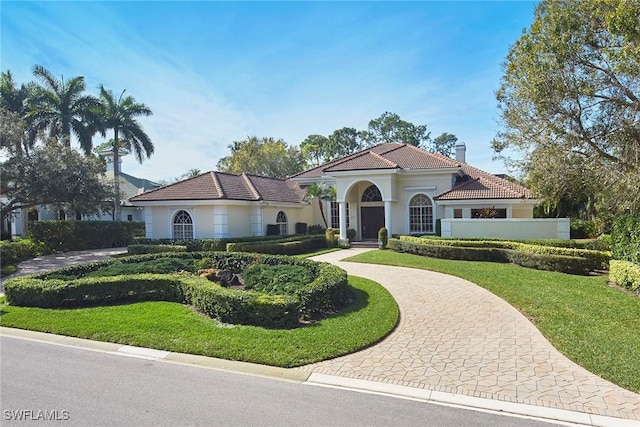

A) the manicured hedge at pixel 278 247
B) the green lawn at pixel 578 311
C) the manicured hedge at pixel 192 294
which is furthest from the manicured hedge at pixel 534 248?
the manicured hedge at pixel 192 294

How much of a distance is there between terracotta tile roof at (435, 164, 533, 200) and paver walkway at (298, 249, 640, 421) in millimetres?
13863

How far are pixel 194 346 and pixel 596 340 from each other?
289 inches

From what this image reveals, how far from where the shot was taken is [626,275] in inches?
460

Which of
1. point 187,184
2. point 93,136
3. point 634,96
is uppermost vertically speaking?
point 93,136

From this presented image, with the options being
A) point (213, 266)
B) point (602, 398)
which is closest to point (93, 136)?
point (213, 266)

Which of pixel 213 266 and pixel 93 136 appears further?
pixel 93 136

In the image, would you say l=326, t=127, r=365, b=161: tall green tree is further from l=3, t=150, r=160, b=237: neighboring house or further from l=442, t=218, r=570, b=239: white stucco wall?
l=442, t=218, r=570, b=239: white stucco wall

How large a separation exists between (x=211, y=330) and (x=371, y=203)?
21.6 meters

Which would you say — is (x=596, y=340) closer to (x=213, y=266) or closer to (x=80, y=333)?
(x=80, y=333)

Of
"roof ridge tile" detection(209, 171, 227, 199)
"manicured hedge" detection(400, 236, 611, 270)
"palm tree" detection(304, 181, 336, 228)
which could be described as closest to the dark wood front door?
"palm tree" detection(304, 181, 336, 228)

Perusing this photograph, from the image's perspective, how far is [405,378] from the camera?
603 cm

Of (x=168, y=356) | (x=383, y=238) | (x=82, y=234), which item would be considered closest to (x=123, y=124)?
(x=82, y=234)

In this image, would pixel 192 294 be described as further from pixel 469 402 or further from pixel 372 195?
pixel 372 195

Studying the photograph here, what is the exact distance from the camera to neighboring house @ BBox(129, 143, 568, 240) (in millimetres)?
22719
